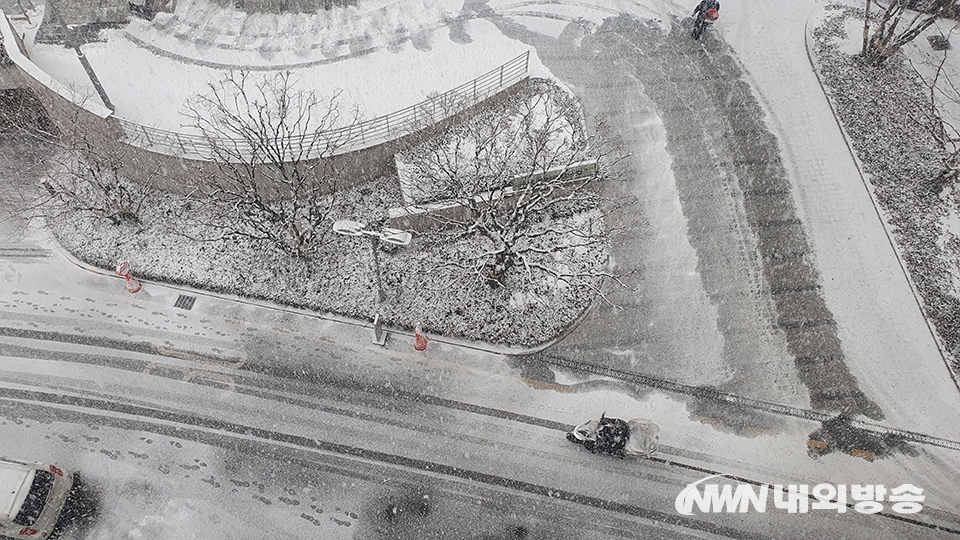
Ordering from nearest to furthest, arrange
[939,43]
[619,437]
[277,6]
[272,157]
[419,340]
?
[619,437] < [272,157] < [419,340] < [277,6] < [939,43]

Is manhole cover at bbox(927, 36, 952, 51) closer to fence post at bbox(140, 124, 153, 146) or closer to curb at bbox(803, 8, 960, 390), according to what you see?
curb at bbox(803, 8, 960, 390)

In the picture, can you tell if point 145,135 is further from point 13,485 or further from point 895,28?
point 895,28

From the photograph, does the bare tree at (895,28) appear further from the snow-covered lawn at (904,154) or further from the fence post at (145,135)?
the fence post at (145,135)

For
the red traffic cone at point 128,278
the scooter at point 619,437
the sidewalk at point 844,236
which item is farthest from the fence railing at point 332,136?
the scooter at point 619,437

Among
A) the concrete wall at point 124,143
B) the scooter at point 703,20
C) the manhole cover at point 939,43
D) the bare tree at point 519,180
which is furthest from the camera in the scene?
the manhole cover at point 939,43

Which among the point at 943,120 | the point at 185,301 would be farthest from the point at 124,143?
the point at 943,120

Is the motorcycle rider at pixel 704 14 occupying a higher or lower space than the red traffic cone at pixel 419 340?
higher

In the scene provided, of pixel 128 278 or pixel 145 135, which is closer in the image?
pixel 128 278
